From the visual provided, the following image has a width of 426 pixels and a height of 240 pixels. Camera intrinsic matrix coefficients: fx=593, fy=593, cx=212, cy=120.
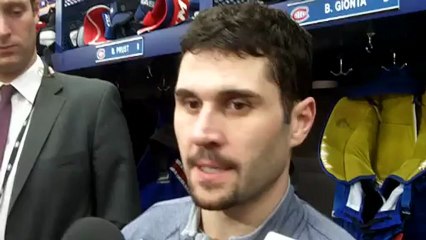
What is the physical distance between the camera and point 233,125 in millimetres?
584

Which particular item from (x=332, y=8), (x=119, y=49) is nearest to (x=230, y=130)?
(x=332, y=8)

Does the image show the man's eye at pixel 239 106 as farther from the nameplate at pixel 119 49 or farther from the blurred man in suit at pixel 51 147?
the nameplate at pixel 119 49

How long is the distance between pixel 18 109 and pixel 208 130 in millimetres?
619

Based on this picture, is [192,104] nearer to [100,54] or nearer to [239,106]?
[239,106]

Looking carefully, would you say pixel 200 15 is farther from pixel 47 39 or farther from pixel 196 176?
pixel 47 39

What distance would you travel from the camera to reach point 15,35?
3.43 ft

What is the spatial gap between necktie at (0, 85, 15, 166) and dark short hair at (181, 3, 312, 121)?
53cm

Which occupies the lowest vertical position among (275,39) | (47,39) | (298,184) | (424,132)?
(298,184)

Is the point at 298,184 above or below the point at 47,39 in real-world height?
below

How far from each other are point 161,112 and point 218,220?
1026 mm

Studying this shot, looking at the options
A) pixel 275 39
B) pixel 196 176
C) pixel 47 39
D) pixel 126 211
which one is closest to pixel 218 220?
pixel 196 176

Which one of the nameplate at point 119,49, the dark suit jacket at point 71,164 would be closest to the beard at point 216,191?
the dark suit jacket at point 71,164

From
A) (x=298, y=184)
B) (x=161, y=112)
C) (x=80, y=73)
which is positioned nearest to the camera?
(x=298, y=184)

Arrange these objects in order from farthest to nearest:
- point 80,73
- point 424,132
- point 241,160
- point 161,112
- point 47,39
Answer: point 80,73
point 47,39
point 161,112
point 424,132
point 241,160
